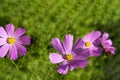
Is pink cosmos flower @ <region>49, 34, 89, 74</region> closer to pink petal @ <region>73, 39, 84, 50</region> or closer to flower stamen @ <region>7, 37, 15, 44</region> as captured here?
pink petal @ <region>73, 39, 84, 50</region>

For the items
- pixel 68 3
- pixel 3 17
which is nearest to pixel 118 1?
pixel 68 3

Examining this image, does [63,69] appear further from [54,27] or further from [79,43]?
[54,27]

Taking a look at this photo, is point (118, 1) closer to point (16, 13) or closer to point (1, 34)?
point (16, 13)

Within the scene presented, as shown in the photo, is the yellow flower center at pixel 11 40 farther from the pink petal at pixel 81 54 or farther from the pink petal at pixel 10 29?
the pink petal at pixel 81 54

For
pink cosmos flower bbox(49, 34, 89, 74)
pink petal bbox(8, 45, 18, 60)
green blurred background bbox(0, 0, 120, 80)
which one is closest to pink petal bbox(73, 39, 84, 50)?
pink cosmos flower bbox(49, 34, 89, 74)

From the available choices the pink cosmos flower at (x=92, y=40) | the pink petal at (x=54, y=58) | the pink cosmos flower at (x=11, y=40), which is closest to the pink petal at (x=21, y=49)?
the pink cosmos flower at (x=11, y=40)

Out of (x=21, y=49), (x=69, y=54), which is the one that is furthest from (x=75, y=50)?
(x=21, y=49)

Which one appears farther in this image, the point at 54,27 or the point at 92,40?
the point at 54,27
